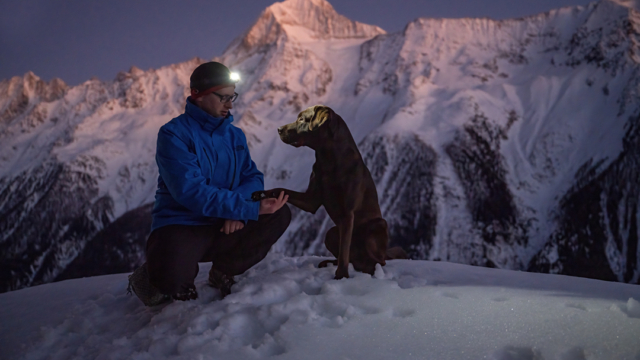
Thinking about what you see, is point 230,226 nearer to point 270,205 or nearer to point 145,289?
point 270,205

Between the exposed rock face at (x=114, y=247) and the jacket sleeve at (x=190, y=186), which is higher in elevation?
the jacket sleeve at (x=190, y=186)

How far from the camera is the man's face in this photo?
2826 mm

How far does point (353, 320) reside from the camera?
2.37m

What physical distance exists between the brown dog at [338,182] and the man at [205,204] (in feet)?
1.14

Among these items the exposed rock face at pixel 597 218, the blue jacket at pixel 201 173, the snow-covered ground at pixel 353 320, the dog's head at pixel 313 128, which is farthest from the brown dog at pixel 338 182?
the exposed rock face at pixel 597 218

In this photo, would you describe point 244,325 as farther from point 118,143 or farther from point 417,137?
point 118,143

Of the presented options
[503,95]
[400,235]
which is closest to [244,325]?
[400,235]

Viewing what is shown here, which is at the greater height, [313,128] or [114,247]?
[313,128]

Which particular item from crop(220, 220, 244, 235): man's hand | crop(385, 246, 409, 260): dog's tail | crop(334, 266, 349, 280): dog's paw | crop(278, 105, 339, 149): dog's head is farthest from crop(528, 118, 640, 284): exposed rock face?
crop(220, 220, 244, 235): man's hand

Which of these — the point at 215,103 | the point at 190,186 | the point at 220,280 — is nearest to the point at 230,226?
the point at 190,186

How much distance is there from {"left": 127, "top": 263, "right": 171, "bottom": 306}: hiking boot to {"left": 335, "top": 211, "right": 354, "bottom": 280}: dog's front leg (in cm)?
134

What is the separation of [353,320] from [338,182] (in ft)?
3.74

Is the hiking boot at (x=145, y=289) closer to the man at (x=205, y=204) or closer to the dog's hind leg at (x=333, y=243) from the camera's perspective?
the man at (x=205, y=204)

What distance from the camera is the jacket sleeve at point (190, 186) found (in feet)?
8.39
